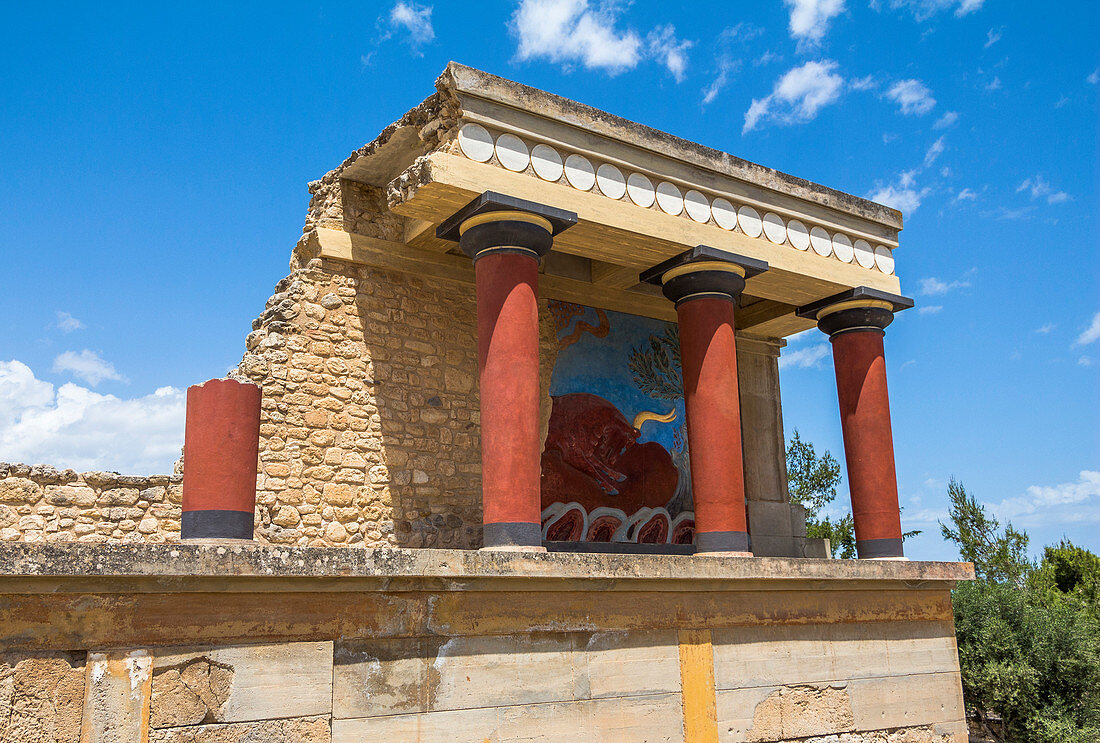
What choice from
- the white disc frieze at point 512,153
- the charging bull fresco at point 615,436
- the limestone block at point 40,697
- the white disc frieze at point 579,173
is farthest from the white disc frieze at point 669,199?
the limestone block at point 40,697

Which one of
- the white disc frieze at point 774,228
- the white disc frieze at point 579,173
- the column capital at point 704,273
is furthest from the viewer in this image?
the white disc frieze at point 774,228

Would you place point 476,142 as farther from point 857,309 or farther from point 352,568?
point 857,309

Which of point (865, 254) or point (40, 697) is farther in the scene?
point (865, 254)

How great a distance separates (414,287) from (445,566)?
13.0 ft

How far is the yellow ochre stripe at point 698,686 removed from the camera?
6.03 m

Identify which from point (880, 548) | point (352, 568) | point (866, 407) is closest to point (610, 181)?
point (866, 407)

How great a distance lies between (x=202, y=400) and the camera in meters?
5.31

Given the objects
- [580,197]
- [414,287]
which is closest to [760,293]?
[580,197]

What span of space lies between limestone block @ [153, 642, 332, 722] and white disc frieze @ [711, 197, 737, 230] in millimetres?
5165

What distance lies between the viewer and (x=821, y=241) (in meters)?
9.07

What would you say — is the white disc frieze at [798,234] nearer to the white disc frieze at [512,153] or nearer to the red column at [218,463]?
the white disc frieze at [512,153]

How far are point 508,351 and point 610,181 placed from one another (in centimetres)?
191

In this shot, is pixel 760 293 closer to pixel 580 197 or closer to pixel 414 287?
pixel 580 197

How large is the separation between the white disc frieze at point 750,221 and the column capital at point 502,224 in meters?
2.15
